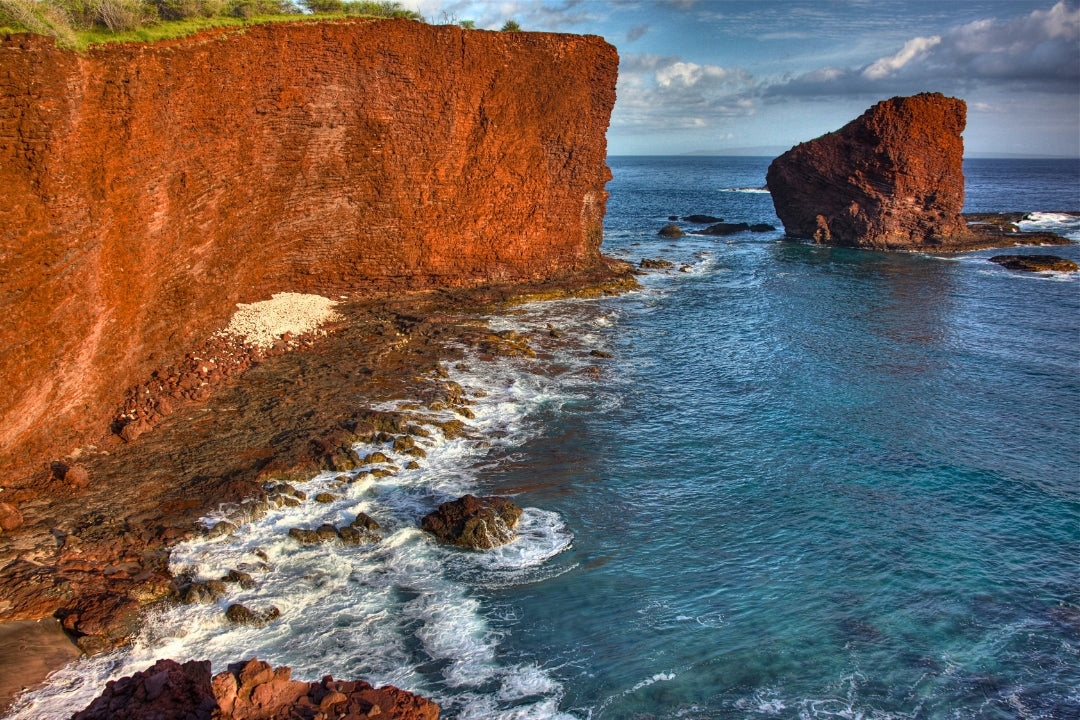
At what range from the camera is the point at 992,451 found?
19.7 meters

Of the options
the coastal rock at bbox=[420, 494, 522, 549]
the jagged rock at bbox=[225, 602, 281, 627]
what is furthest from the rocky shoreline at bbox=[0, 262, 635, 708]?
the coastal rock at bbox=[420, 494, 522, 549]

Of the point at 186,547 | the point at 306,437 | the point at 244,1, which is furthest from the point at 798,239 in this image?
the point at 186,547

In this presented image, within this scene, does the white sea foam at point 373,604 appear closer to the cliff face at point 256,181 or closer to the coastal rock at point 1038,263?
the cliff face at point 256,181

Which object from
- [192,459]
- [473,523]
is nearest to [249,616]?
[473,523]

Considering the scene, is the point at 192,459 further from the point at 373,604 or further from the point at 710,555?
the point at 710,555

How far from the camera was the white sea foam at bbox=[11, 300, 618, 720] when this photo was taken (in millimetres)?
11062

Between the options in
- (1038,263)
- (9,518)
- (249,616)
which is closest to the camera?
(249,616)

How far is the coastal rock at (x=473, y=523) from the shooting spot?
1492 cm

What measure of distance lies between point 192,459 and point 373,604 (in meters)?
6.97

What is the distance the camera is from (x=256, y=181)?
24875 mm

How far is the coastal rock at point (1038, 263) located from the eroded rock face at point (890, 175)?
24.4 ft

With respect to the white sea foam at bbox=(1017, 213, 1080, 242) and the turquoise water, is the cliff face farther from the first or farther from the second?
the white sea foam at bbox=(1017, 213, 1080, 242)

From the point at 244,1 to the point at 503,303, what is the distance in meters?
15.6

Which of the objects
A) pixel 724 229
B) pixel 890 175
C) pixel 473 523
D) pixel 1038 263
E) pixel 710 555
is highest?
pixel 890 175
